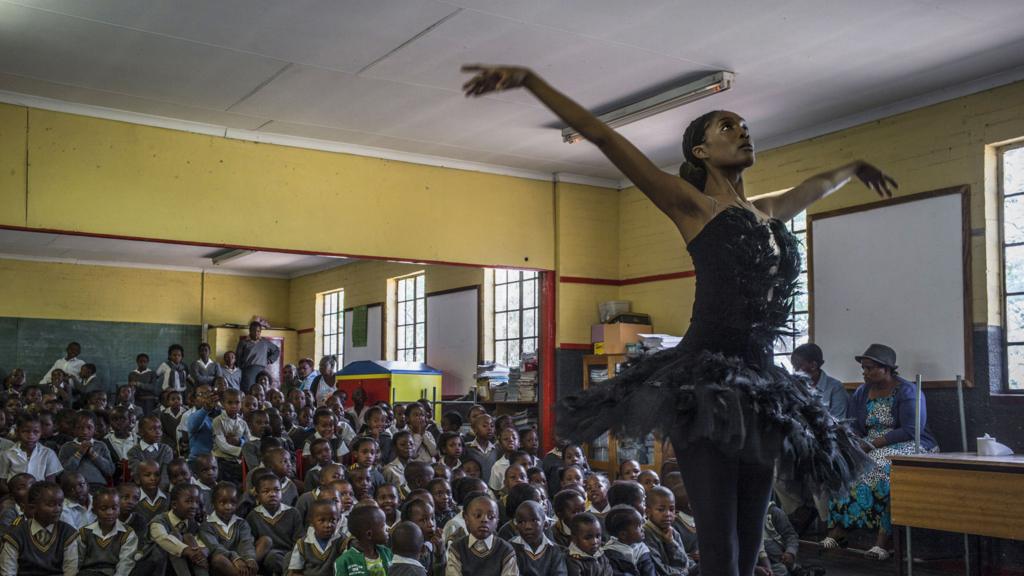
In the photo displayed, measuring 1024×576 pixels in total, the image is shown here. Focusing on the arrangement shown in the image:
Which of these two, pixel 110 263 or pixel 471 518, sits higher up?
pixel 110 263

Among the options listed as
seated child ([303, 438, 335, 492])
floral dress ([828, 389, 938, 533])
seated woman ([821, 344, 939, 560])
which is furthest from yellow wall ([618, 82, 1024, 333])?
seated child ([303, 438, 335, 492])

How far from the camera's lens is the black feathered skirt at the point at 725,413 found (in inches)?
61.1

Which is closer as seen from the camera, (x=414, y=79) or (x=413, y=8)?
(x=413, y=8)

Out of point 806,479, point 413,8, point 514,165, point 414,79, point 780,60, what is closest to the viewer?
point 806,479

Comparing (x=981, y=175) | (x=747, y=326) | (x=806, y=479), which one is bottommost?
(x=806, y=479)

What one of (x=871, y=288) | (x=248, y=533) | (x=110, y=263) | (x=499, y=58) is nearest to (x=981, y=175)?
(x=871, y=288)

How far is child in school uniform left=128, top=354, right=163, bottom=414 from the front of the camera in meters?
10.6

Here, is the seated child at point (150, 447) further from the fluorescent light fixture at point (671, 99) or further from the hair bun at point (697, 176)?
the hair bun at point (697, 176)

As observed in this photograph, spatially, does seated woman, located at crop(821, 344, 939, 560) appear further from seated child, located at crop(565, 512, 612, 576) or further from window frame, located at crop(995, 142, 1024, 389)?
seated child, located at crop(565, 512, 612, 576)

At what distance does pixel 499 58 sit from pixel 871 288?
9.42 feet

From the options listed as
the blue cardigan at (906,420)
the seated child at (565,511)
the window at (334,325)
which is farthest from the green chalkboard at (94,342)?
the blue cardigan at (906,420)

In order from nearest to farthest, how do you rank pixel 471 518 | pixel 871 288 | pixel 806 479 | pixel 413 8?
1. pixel 806 479
2. pixel 471 518
3. pixel 413 8
4. pixel 871 288

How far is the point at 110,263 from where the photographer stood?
14094 millimetres

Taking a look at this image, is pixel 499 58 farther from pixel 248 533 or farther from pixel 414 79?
pixel 248 533
